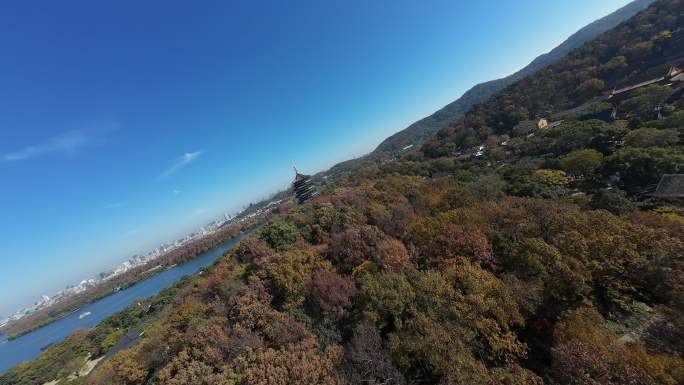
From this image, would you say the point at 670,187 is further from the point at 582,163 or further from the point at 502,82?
the point at 502,82

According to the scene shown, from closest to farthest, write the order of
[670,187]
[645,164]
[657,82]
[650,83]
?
[670,187] → [645,164] → [657,82] → [650,83]

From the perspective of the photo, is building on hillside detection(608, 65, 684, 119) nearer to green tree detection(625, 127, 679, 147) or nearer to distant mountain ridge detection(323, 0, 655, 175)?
green tree detection(625, 127, 679, 147)

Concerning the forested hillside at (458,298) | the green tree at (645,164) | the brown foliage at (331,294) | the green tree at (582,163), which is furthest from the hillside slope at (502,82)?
the brown foliage at (331,294)

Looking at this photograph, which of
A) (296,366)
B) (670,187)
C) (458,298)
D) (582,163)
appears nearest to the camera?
(296,366)

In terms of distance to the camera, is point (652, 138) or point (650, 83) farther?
point (650, 83)

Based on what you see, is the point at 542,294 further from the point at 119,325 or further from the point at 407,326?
the point at 119,325

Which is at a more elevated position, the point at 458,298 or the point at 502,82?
the point at 502,82

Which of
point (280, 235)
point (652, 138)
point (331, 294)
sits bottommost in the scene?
point (652, 138)

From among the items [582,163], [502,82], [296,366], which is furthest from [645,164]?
[502,82]
